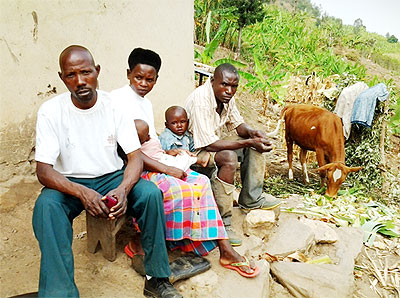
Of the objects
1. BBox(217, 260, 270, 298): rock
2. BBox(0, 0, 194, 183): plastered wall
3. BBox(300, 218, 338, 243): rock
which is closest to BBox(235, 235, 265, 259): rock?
BBox(217, 260, 270, 298): rock

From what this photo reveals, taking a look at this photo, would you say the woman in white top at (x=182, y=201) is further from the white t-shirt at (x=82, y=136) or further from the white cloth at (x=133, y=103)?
the white t-shirt at (x=82, y=136)

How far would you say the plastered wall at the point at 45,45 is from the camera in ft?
9.37

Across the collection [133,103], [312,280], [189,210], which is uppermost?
[133,103]

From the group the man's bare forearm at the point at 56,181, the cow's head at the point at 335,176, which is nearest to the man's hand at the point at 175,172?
the man's bare forearm at the point at 56,181

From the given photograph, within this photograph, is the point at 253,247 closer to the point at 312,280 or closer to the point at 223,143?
the point at 312,280

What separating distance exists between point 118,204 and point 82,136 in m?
0.52

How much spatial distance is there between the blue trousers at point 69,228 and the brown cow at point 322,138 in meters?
4.05

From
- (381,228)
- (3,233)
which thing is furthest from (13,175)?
(381,228)

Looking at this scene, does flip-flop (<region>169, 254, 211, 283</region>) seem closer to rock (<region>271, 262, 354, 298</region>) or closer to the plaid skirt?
the plaid skirt

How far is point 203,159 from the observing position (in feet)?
10.3

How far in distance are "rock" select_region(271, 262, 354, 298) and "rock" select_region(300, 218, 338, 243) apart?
2.02 ft

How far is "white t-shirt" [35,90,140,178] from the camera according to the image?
2.22 meters

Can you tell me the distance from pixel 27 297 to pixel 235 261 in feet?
4.66

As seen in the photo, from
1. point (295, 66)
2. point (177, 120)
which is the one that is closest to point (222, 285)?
point (177, 120)
